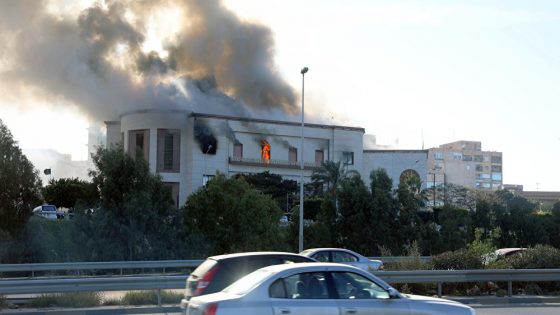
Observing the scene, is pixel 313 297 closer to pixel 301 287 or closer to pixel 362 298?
pixel 301 287

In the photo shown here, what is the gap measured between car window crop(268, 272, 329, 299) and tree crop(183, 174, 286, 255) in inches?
1047

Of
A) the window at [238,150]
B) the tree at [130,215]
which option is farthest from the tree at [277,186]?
the tree at [130,215]

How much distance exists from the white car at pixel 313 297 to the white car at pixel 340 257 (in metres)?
11.1

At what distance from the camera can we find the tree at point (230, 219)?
36906mm

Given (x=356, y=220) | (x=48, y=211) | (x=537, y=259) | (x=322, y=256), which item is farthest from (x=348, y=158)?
(x=322, y=256)

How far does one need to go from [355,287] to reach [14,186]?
24.0m

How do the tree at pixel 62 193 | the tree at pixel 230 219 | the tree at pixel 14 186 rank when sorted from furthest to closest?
the tree at pixel 62 193, the tree at pixel 230 219, the tree at pixel 14 186

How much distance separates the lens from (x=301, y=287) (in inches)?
389

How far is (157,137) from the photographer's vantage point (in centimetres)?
7488

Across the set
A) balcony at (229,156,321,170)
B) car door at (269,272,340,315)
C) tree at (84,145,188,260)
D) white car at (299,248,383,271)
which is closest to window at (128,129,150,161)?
balcony at (229,156,321,170)

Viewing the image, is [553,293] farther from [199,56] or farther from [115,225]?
[199,56]

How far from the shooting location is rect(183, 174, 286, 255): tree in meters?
36.9

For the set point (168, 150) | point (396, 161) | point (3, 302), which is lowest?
point (3, 302)

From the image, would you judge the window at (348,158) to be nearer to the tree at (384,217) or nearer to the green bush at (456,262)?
the tree at (384,217)
